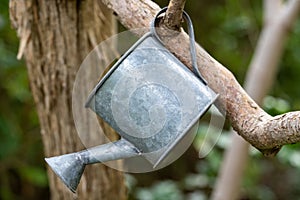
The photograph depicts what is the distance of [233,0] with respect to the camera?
2.41 m

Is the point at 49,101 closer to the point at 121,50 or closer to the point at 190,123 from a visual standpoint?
the point at 121,50

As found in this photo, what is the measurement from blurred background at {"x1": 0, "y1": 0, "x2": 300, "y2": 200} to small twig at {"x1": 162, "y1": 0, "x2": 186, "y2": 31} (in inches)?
34.2

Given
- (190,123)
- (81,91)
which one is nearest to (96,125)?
(81,91)

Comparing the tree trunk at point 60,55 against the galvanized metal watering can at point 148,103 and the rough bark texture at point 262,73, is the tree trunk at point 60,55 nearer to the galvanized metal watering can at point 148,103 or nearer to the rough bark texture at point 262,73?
the galvanized metal watering can at point 148,103

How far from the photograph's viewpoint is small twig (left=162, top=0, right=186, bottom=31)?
81 cm

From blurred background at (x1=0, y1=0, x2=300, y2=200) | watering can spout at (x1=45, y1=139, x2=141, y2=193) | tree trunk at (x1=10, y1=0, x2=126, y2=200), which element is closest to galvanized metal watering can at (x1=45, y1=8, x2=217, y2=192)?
watering can spout at (x1=45, y1=139, x2=141, y2=193)

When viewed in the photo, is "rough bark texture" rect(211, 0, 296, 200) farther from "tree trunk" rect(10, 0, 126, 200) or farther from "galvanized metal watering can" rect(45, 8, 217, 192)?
"galvanized metal watering can" rect(45, 8, 217, 192)

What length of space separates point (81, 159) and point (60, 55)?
1.35 feet

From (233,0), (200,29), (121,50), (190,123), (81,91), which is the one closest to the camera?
(190,123)

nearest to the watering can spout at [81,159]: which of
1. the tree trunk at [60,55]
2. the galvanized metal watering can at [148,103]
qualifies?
the galvanized metal watering can at [148,103]

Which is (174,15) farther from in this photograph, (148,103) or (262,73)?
(262,73)

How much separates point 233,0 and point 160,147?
1720mm

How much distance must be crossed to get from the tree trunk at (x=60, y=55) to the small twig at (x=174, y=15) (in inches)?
12.8

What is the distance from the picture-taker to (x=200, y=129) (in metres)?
1.88
